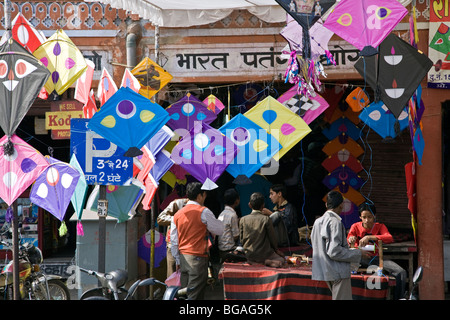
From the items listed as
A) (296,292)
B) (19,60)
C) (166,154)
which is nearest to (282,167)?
(166,154)

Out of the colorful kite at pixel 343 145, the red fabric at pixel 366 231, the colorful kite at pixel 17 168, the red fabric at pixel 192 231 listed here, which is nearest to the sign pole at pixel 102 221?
the colorful kite at pixel 17 168

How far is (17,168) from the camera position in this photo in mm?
7504

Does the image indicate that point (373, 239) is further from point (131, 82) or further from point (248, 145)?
point (131, 82)

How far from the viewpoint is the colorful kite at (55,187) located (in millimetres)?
7578

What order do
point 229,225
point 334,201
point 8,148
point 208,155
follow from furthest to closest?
point 229,225, point 208,155, point 8,148, point 334,201

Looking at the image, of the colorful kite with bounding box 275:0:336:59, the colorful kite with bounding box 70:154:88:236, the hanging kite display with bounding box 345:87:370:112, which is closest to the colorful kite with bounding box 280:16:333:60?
the colorful kite with bounding box 275:0:336:59

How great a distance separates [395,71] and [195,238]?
3.14 m

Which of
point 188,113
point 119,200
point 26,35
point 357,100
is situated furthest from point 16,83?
point 357,100

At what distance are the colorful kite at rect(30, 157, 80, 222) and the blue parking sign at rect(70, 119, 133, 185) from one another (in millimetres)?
182

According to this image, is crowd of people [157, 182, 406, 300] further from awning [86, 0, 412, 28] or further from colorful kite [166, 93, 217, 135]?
awning [86, 0, 412, 28]

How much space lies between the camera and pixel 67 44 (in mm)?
8492

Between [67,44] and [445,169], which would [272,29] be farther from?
[445,169]

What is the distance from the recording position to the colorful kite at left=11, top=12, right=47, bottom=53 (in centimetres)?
842

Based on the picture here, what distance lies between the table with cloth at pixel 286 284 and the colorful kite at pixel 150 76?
2817mm
